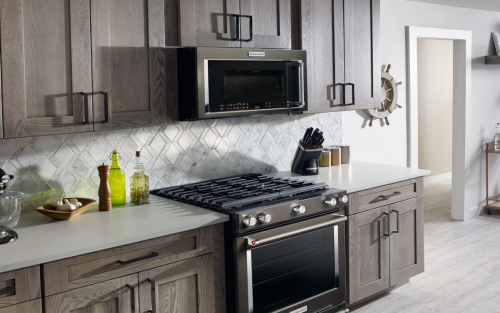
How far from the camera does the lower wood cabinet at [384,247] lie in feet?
9.52

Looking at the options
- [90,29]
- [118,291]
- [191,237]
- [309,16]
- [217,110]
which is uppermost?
[309,16]

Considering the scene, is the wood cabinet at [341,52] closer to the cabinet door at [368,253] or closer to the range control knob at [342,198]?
the range control knob at [342,198]

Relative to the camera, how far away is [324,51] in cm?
309

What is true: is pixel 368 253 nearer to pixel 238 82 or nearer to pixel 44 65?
pixel 238 82

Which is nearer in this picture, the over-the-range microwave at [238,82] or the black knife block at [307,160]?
the over-the-range microwave at [238,82]

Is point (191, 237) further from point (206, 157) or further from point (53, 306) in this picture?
point (206, 157)

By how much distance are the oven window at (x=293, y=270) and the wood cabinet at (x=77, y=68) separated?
0.89 m

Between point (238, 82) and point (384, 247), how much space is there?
4.64 feet

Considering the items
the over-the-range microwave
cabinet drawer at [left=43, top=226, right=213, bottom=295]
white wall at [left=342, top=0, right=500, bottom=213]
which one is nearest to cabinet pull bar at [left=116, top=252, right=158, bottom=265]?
cabinet drawer at [left=43, top=226, right=213, bottom=295]

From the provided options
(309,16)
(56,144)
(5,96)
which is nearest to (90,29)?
(5,96)

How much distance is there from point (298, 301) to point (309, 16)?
1690 mm

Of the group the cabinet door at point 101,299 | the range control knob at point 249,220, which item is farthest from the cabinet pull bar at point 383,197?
the cabinet door at point 101,299

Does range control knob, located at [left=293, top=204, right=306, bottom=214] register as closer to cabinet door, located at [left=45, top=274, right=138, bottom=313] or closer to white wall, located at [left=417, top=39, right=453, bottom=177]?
cabinet door, located at [left=45, top=274, right=138, bottom=313]

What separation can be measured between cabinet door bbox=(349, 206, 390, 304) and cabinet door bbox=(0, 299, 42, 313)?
1.75m
